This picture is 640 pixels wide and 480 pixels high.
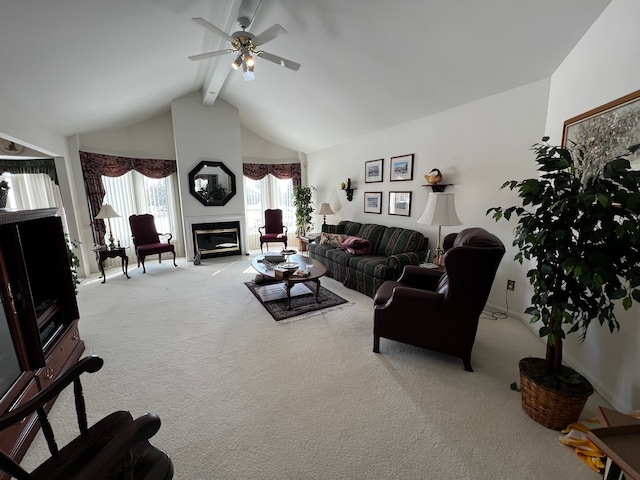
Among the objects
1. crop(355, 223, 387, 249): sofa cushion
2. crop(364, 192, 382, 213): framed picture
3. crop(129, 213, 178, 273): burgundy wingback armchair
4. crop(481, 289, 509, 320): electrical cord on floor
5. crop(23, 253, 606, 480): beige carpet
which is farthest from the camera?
crop(129, 213, 178, 273): burgundy wingback armchair

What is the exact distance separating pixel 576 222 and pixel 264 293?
3.27 meters

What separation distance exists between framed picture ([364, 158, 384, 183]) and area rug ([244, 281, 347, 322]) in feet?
7.01

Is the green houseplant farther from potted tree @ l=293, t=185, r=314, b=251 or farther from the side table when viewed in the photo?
the side table

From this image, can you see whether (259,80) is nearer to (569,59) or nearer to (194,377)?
(569,59)

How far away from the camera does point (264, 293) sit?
380 cm

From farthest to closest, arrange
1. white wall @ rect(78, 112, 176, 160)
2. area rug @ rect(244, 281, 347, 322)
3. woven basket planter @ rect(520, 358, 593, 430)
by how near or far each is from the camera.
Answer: white wall @ rect(78, 112, 176, 160), area rug @ rect(244, 281, 347, 322), woven basket planter @ rect(520, 358, 593, 430)

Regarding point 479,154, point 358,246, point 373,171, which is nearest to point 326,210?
point 373,171

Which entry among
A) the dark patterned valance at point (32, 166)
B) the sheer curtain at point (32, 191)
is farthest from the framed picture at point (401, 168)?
the dark patterned valance at point (32, 166)

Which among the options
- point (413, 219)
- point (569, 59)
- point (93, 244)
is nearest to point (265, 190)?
point (93, 244)

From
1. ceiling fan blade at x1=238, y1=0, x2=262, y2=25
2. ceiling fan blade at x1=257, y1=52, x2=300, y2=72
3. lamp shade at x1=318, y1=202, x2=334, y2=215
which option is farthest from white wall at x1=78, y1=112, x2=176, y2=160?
ceiling fan blade at x1=257, y1=52, x2=300, y2=72

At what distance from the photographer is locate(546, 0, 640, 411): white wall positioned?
5.47ft

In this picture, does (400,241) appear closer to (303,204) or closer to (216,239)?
(303,204)

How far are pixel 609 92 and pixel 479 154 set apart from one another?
1361mm

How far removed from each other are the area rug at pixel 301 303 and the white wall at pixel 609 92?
2.30 metres
